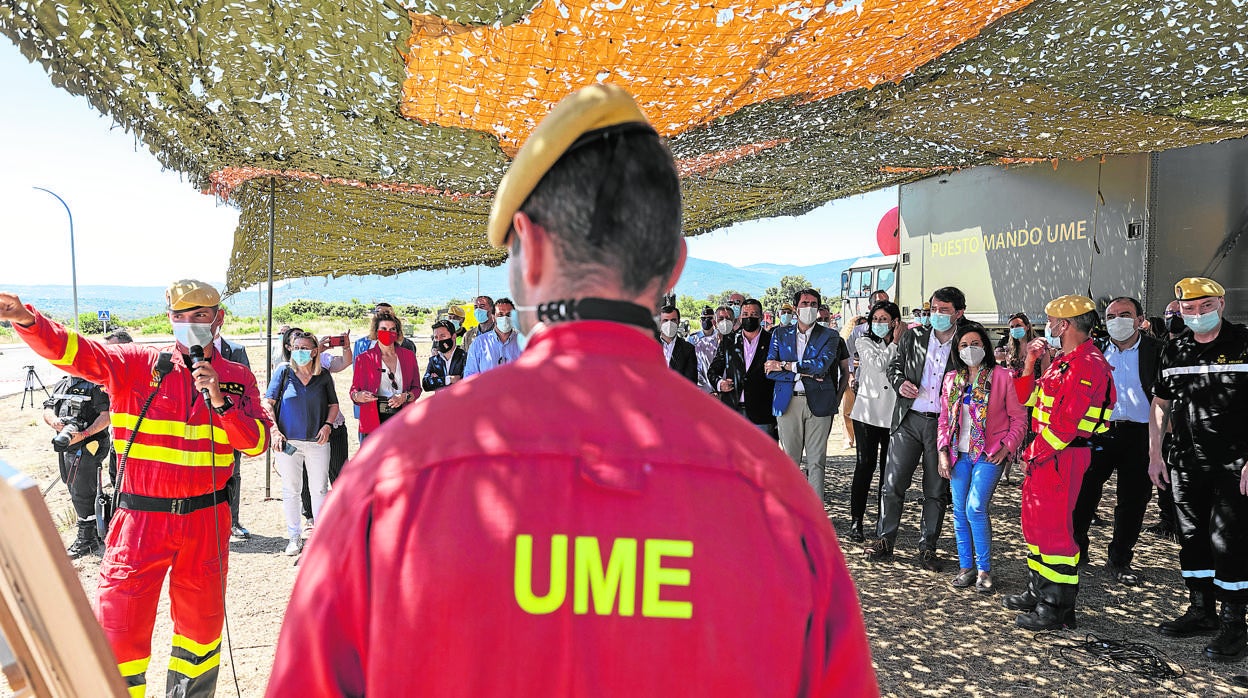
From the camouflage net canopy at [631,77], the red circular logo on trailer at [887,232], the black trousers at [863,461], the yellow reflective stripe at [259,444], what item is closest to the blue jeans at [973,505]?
the black trousers at [863,461]

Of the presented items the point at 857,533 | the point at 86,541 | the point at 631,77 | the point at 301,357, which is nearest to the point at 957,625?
the point at 857,533

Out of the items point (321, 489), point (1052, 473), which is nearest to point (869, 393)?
point (1052, 473)

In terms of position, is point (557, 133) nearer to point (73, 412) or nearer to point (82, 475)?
point (73, 412)

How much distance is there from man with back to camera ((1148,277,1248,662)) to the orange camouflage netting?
2300 mm

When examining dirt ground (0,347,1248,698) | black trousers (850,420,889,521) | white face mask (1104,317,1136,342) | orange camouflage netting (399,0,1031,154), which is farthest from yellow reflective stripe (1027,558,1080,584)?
orange camouflage netting (399,0,1031,154)

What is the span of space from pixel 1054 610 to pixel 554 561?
15.2ft

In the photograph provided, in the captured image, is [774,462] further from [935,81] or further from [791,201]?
[791,201]

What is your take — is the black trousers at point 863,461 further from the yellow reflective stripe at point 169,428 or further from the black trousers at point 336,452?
the yellow reflective stripe at point 169,428

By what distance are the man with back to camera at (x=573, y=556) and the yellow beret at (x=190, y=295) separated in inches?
111

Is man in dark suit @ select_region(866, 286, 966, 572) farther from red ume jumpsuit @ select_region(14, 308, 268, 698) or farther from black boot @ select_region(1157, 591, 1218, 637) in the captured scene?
red ume jumpsuit @ select_region(14, 308, 268, 698)

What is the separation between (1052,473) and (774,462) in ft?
13.7

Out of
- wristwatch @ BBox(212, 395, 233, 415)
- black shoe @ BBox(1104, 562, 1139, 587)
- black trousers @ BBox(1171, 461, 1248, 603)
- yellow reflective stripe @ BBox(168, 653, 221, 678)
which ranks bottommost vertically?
black shoe @ BBox(1104, 562, 1139, 587)

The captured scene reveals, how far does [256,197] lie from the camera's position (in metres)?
6.53

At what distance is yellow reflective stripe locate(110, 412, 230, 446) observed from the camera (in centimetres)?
290
